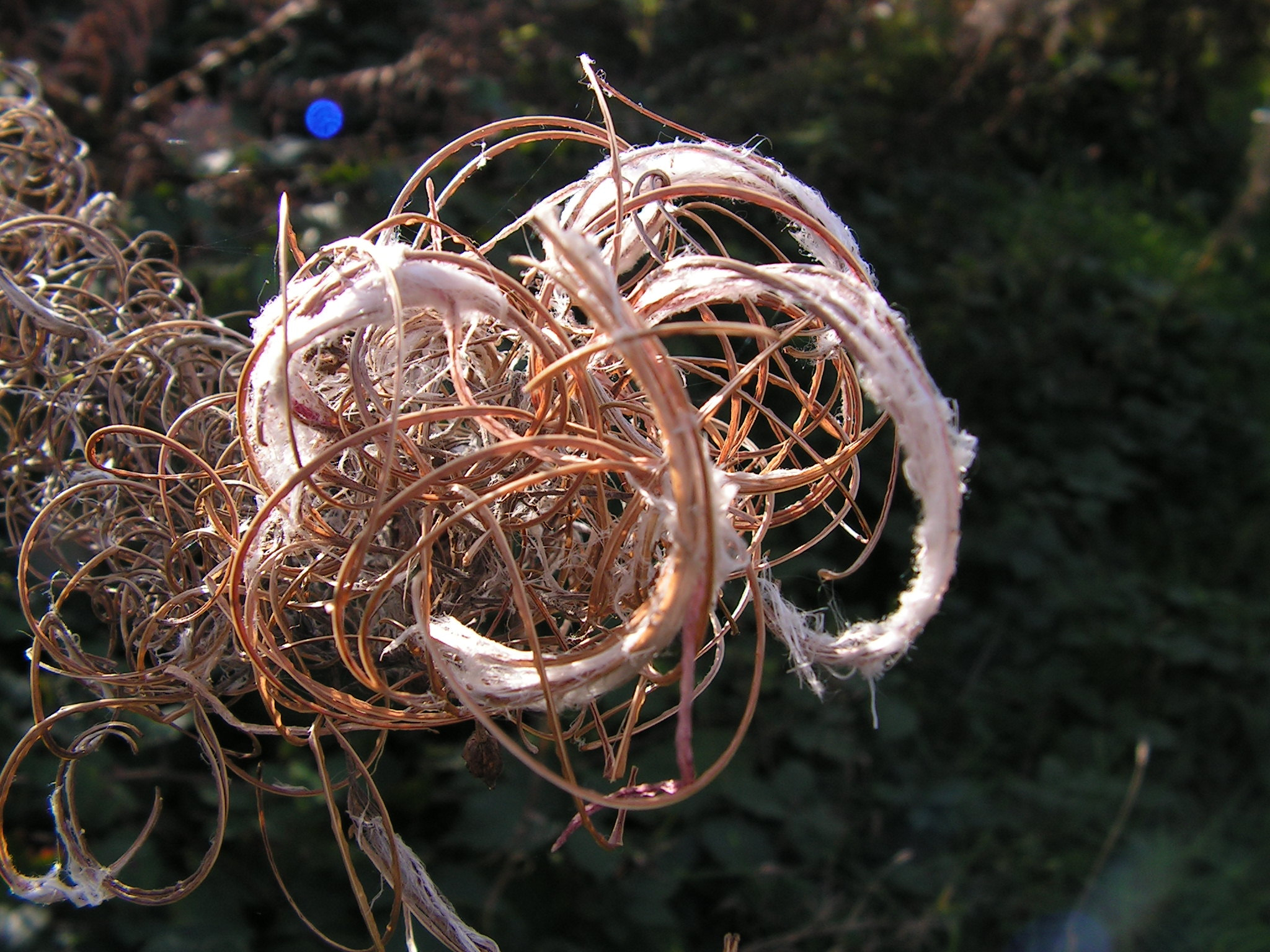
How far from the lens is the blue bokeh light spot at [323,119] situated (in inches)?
50.0

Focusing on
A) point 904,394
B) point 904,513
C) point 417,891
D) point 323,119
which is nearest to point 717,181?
point 904,394

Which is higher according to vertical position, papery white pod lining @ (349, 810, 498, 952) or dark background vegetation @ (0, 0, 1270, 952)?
papery white pod lining @ (349, 810, 498, 952)

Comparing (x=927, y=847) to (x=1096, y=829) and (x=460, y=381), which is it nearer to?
(x=1096, y=829)

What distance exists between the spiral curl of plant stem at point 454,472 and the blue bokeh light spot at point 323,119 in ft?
2.94

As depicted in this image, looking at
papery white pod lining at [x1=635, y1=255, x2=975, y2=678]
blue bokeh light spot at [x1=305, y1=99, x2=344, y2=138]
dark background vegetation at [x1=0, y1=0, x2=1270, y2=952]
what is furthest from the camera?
blue bokeh light spot at [x1=305, y1=99, x2=344, y2=138]

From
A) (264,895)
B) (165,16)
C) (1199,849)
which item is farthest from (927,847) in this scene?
(165,16)

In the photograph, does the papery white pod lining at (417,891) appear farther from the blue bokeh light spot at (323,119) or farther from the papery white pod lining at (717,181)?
the blue bokeh light spot at (323,119)

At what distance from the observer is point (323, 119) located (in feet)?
4.19

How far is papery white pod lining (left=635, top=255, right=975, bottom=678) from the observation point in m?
0.24

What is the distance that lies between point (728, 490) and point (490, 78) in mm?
1342

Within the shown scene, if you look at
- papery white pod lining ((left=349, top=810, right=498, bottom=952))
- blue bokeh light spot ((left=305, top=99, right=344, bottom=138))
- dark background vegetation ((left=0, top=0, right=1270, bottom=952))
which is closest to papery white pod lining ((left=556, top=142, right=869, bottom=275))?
papery white pod lining ((left=349, top=810, right=498, bottom=952))

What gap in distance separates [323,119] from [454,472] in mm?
1189

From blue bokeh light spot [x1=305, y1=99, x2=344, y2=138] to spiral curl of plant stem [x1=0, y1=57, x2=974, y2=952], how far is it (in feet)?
2.94

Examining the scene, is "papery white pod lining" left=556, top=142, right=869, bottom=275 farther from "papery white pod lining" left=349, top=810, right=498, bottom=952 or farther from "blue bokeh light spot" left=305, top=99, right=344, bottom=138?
"blue bokeh light spot" left=305, top=99, right=344, bottom=138
